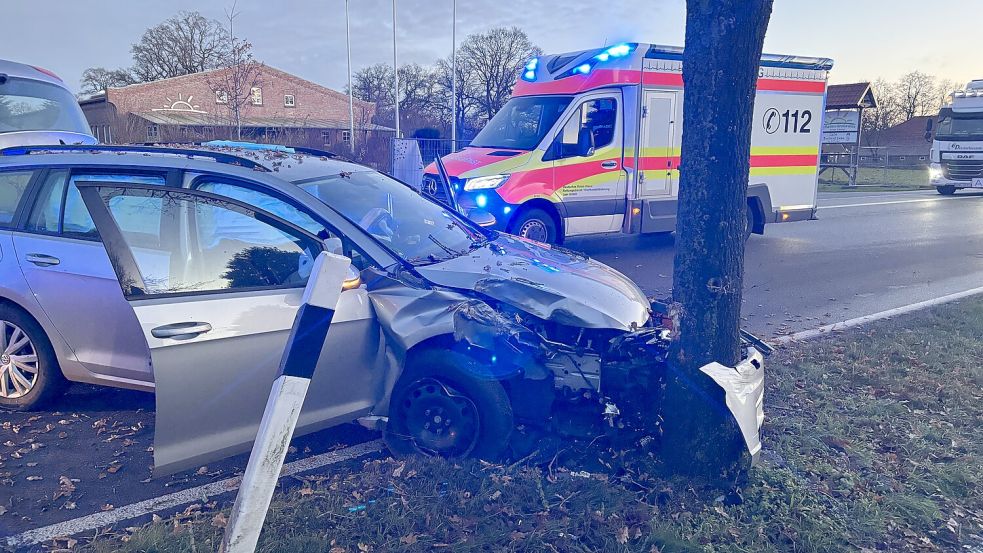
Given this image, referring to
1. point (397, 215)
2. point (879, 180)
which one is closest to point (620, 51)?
point (397, 215)

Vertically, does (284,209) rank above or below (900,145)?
below

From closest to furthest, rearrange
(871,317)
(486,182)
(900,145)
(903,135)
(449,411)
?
(449,411) → (871,317) → (486,182) → (900,145) → (903,135)

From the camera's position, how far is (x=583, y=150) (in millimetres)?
9625

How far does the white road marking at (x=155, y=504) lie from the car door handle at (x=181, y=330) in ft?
3.02

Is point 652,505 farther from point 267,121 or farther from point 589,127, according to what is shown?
point 267,121

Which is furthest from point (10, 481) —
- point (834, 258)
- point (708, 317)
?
point (834, 258)

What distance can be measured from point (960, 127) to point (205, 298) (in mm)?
26873

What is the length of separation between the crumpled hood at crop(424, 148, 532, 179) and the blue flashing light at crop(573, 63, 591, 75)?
1.48 meters

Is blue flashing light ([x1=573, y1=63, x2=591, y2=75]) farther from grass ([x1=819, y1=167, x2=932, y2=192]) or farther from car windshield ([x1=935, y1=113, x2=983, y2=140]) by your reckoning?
grass ([x1=819, y1=167, x2=932, y2=192])

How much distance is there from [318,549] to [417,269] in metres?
1.57

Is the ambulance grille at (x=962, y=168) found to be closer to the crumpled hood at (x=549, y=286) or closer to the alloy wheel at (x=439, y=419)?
the crumpled hood at (x=549, y=286)

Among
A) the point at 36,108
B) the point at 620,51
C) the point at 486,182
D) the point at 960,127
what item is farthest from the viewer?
the point at 960,127

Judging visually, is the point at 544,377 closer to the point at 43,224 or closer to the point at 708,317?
the point at 708,317

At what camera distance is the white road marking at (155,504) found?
3.13 meters
